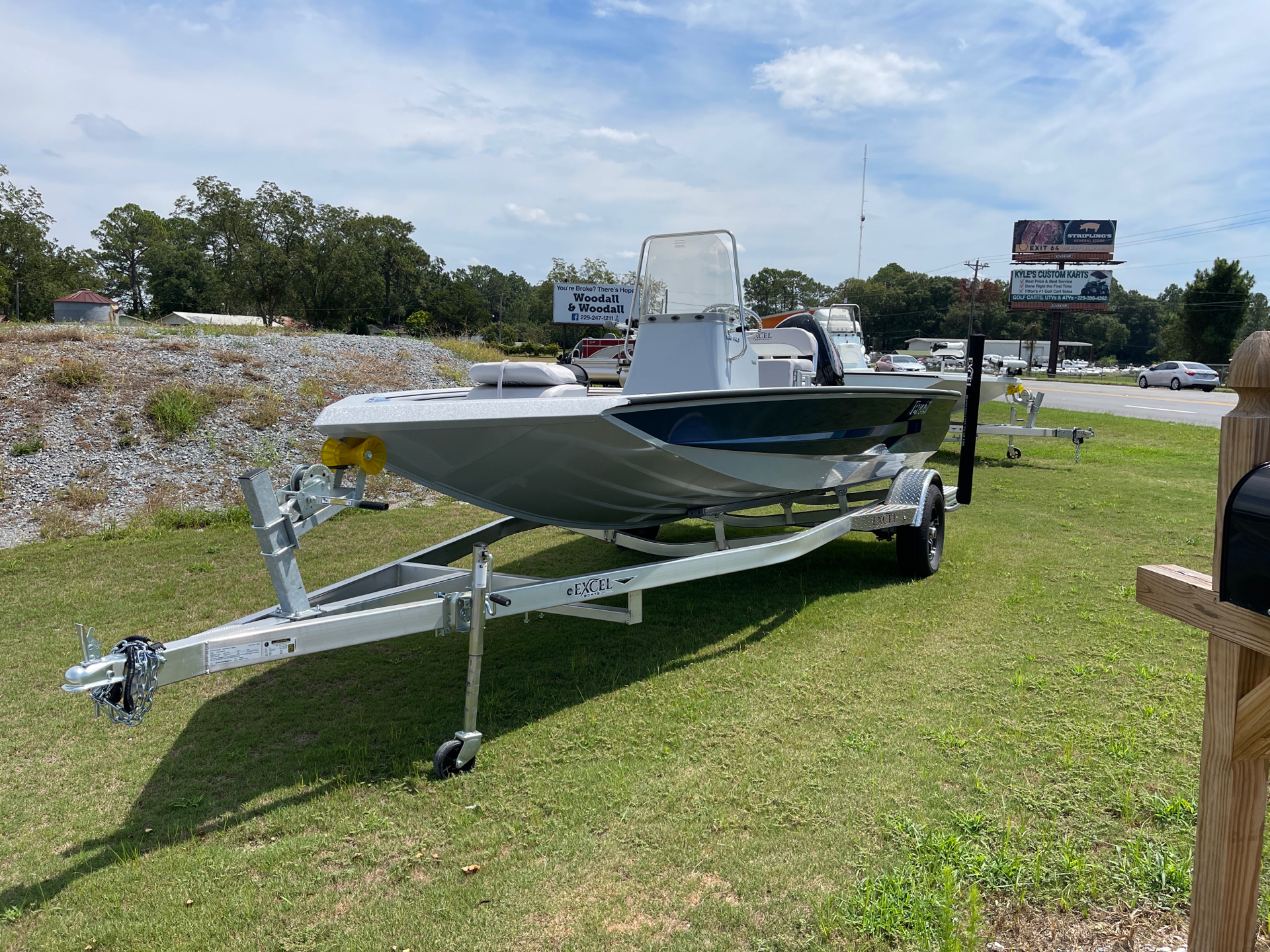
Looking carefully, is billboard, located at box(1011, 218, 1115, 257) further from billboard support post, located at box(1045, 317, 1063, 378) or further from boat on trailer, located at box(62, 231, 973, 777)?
boat on trailer, located at box(62, 231, 973, 777)

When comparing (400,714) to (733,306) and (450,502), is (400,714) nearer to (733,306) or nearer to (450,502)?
(733,306)

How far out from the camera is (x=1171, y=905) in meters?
2.31

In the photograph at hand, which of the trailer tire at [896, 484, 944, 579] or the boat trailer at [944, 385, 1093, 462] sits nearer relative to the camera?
the trailer tire at [896, 484, 944, 579]

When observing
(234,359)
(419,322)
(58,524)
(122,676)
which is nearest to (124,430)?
(58,524)

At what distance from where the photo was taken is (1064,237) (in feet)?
169

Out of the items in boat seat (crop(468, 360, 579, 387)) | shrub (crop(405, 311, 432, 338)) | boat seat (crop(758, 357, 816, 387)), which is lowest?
boat seat (crop(468, 360, 579, 387))

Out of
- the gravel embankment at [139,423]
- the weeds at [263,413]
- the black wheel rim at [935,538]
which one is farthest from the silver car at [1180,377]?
the weeds at [263,413]

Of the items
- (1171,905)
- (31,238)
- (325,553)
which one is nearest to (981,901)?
(1171,905)

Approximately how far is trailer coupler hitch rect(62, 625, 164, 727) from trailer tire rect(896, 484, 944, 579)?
466 cm

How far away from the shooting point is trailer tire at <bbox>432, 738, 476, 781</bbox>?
3127mm

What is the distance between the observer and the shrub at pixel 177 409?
31.1ft

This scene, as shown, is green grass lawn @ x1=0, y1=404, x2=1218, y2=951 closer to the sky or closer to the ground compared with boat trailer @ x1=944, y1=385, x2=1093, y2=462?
closer to the ground

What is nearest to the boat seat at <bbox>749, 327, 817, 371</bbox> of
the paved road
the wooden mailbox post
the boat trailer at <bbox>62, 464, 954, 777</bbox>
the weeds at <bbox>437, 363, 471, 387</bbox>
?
the boat trailer at <bbox>62, 464, 954, 777</bbox>

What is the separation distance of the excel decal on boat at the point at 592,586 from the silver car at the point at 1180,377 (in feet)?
116
